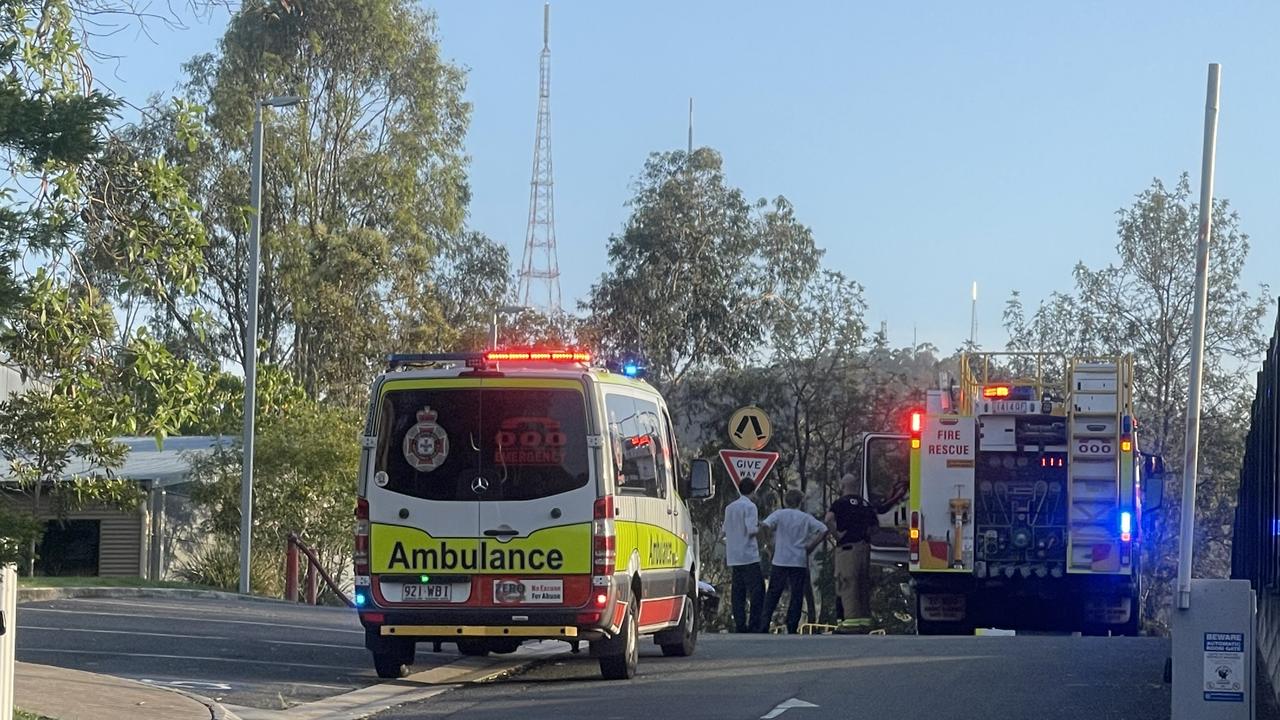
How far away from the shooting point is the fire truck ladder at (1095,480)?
2197cm

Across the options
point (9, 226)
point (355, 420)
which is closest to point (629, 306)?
point (355, 420)

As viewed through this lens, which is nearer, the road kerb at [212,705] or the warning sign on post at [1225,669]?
the warning sign on post at [1225,669]

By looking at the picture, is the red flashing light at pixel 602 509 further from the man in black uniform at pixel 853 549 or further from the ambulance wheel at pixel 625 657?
the man in black uniform at pixel 853 549

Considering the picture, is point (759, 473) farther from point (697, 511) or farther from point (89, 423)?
point (697, 511)

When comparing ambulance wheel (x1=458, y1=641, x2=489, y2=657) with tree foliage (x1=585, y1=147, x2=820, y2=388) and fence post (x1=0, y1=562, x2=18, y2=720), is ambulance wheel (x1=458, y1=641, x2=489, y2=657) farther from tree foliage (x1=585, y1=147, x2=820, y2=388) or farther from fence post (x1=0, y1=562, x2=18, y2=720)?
tree foliage (x1=585, y1=147, x2=820, y2=388)

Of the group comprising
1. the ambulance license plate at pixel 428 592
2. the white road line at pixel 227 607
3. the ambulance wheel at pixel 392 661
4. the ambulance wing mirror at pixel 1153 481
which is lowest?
the white road line at pixel 227 607

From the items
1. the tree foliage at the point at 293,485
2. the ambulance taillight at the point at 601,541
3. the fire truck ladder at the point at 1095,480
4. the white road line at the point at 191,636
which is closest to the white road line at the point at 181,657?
the white road line at the point at 191,636

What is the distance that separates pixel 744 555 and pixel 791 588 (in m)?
0.72

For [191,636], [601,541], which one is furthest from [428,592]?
[191,636]

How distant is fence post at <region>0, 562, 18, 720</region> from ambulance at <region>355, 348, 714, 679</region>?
4.62 metres

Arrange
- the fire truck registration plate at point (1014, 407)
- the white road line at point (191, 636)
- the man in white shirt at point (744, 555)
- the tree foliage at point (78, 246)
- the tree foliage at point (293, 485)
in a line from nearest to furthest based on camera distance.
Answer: the tree foliage at point (78, 246), the white road line at point (191, 636), the man in white shirt at point (744, 555), the fire truck registration plate at point (1014, 407), the tree foliage at point (293, 485)

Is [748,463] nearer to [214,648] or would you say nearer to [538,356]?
[214,648]

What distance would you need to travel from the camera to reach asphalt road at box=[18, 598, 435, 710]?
13.6 meters

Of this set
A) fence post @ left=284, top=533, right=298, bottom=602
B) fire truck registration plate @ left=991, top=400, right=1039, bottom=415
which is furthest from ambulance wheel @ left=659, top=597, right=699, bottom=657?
fence post @ left=284, top=533, right=298, bottom=602
